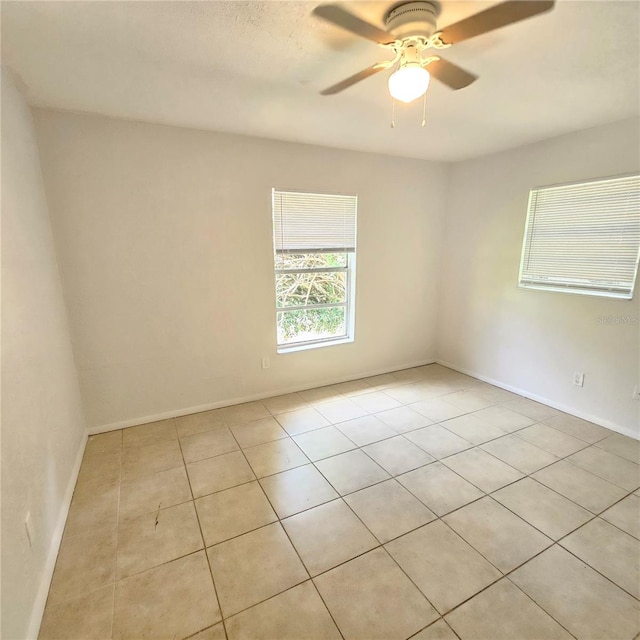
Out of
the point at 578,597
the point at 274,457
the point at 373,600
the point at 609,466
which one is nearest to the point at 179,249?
the point at 274,457

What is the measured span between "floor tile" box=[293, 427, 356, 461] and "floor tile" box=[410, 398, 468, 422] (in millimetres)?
853

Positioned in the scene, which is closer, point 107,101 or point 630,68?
point 630,68

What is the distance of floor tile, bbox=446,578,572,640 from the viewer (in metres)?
1.33

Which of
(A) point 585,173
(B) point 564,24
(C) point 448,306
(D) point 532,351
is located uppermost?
(B) point 564,24

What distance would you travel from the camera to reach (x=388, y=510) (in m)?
1.94

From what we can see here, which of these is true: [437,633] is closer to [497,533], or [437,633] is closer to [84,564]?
[497,533]

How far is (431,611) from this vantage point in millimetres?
1411

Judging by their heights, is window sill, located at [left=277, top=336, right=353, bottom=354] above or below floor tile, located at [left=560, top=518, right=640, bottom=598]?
above

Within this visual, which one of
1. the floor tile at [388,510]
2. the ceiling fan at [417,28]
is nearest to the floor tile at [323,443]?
the floor tile at [388,510]

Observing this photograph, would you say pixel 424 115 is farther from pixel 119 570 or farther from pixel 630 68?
pixel 119 570

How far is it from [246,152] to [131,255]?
126 cm

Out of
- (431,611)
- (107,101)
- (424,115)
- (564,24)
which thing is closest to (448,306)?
(424,115)

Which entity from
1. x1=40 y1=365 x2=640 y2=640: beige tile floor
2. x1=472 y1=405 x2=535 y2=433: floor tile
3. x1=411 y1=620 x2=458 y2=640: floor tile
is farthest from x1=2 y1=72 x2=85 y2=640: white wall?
x1=472 y1=405 x2=535 y2=433: floor tile

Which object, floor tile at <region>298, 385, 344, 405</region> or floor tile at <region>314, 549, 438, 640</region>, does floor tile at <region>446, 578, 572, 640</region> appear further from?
floor tile at <region>298, 385, 344, 405</region>
